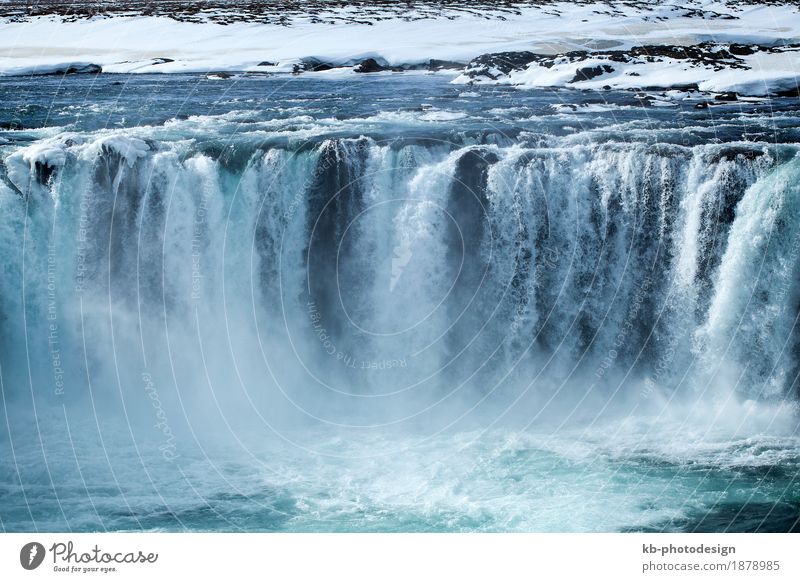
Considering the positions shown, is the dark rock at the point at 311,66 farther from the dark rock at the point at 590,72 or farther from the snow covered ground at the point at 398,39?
the dark rock at the point at 590,72

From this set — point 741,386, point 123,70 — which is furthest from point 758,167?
point 123,70

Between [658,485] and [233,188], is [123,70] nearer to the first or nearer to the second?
[233,188]

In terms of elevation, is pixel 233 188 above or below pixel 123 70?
below

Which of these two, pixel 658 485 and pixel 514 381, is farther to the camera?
pixel 514 381

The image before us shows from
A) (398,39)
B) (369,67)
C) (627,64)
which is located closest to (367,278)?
(369,67)
